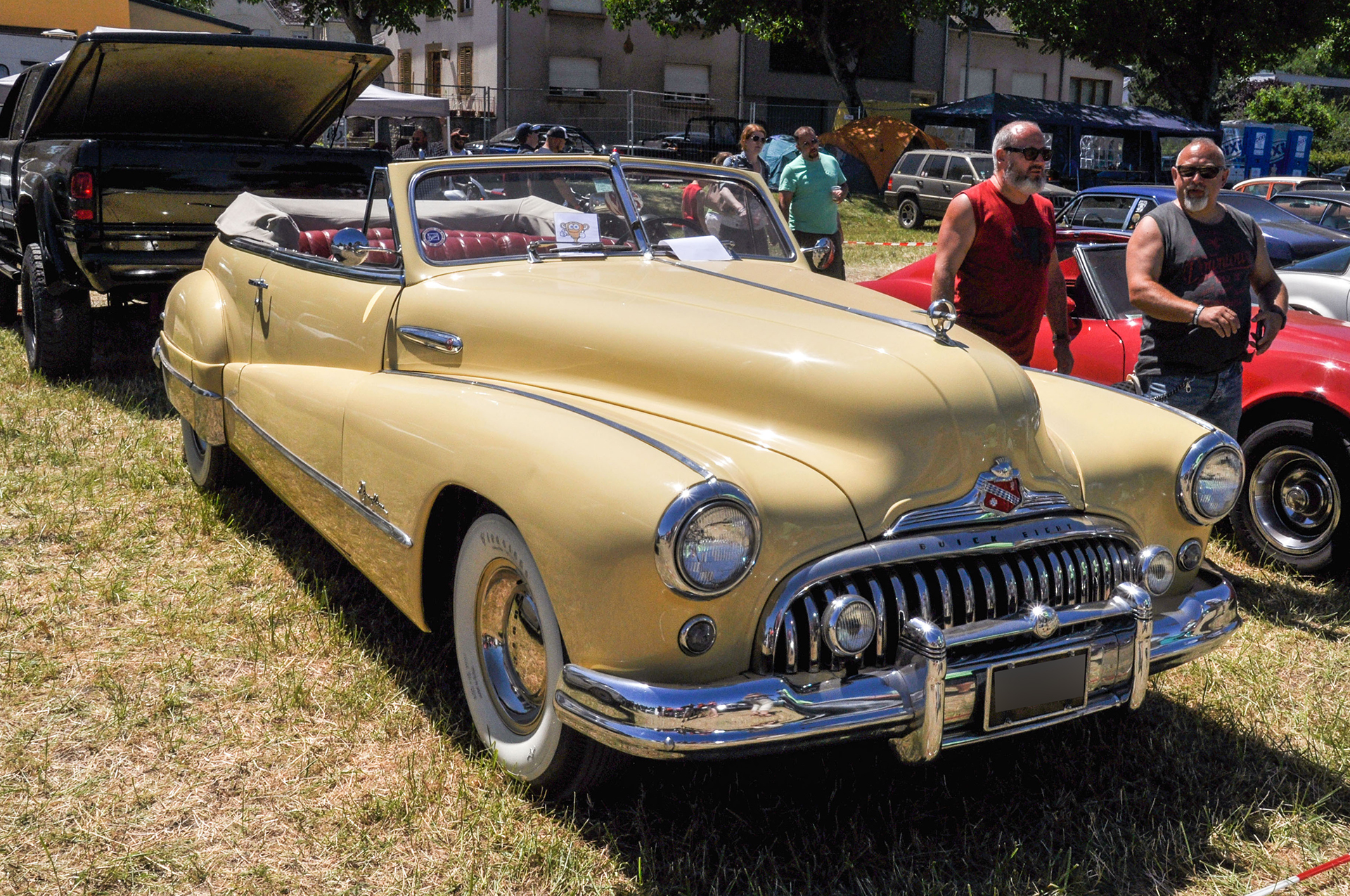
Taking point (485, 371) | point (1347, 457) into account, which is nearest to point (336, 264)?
point (485, 371)

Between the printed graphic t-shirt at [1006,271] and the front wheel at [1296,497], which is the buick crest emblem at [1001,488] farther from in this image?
the front wheel at [1296,497]

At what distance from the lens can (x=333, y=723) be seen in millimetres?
3361

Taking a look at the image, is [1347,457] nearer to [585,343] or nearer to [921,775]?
[921,775]

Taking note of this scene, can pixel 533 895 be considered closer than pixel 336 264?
Yes

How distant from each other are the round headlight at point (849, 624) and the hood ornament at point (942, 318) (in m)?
0.82

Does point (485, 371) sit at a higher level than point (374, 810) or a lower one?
higher

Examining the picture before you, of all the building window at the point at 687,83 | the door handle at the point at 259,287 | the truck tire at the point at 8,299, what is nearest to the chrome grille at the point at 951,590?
the door handle at the point at 259,287

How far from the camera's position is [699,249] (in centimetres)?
404

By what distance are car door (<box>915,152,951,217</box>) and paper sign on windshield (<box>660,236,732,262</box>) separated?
18.1 m

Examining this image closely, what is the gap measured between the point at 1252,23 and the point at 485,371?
98.2 ft

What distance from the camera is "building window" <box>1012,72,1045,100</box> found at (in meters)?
39.3

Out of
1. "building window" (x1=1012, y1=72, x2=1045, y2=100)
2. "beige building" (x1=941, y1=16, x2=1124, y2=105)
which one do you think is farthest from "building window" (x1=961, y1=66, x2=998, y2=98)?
"building window" (x1=1012, y1=72, x2=1045, y2=100)

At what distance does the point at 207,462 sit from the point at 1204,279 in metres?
4.17

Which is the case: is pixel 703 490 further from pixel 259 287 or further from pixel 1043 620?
pixel 259 287
